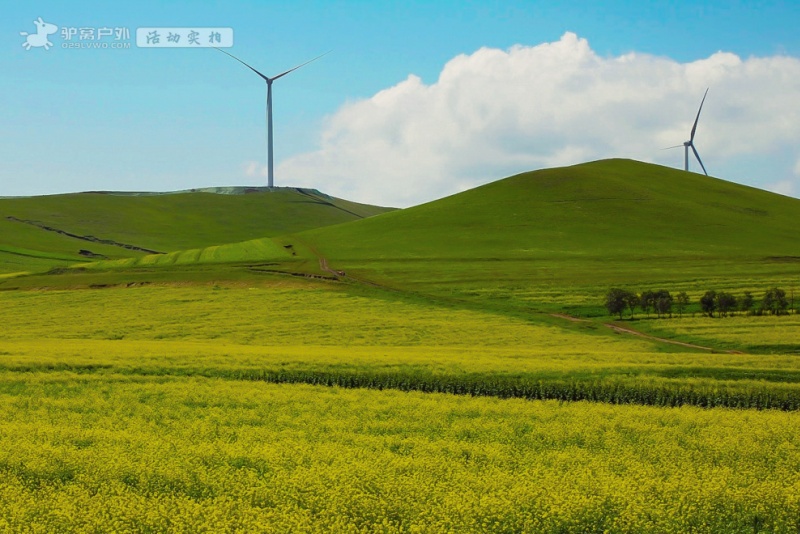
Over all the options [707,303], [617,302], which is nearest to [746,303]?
[707,303]

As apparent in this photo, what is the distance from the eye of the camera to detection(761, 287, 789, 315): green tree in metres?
66.8

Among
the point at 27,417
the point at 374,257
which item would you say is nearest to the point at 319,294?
the point at 374,257

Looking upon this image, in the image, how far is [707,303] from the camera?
67438 mm

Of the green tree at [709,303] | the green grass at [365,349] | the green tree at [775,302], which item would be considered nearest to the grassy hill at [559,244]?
the green tree at [775,302]

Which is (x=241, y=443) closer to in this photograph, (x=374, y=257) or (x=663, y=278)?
(x=663, y=278)

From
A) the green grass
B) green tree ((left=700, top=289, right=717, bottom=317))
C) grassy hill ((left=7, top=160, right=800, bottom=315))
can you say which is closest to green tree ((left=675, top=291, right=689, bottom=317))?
green tree ((left=700, top=289, right=717, bottom=317))

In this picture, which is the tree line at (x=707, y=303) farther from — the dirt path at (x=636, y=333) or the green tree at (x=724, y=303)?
the dirt path at (x=636, y=333)

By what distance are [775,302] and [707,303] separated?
6139 mm

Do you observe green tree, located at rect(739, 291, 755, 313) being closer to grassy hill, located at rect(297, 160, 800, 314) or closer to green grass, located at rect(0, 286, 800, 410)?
grassy hill, located at rect(297, 160, 800, 314)

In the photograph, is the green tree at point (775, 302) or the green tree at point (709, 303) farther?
the green tree at point (709, 303)

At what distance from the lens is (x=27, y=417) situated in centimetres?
2462

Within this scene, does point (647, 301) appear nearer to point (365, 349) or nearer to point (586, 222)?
point (365, 349)

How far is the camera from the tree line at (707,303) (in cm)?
6694

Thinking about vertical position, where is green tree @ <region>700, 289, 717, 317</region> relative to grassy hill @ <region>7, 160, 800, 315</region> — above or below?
below
